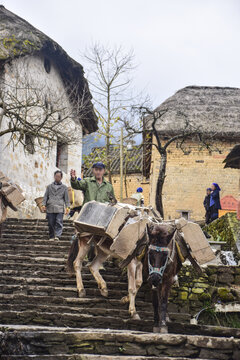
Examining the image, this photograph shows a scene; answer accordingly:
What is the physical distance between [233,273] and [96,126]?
16.8m

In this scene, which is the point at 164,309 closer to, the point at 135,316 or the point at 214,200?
the point at 135,316

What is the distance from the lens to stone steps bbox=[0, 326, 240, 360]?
18.5ft

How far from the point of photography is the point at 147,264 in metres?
6.57

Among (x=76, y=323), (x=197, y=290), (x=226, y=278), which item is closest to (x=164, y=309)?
(x=76, y=323)

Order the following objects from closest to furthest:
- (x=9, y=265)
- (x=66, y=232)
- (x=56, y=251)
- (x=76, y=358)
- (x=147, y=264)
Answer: (x=76, y=358), (x=147, y=264), (x=9, y=265), (x=56, y=251), (x=66, y=232)

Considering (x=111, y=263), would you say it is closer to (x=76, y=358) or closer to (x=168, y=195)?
(x=76, y=358)

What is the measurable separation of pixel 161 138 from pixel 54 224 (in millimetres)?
10456

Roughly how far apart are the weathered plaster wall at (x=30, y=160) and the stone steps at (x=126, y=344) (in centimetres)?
990

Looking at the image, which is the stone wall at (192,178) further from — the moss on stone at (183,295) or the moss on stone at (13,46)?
the moss on stone at (183,295)

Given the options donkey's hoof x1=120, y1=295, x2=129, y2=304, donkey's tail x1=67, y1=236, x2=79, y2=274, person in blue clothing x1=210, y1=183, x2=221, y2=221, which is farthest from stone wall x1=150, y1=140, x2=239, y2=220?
donkey's hoof x1=120, y1=295, x2=129, y2=304

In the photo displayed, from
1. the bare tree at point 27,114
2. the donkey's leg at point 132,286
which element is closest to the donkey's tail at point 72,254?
the donkey's leg at point 132,286

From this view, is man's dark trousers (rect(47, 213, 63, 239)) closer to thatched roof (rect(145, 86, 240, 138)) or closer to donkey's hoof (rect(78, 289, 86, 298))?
donkey's hoof (rect(78, 289, 86, 298))

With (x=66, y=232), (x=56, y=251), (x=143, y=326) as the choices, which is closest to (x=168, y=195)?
(x=66, y=232)

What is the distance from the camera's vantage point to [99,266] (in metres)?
7.83
